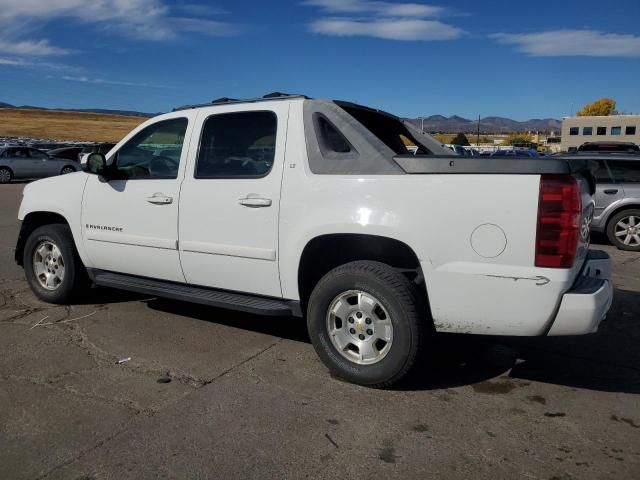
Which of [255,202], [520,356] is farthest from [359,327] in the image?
[520,356]

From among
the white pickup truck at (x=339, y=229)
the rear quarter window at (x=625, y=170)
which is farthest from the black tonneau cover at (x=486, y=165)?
the rear quarter window at (x=625, y=170)

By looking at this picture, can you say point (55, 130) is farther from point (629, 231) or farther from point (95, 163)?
point (95, 163)

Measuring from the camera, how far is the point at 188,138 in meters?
4.76

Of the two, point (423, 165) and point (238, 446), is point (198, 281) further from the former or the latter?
point (423, 165)

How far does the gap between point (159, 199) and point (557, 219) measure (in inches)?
119

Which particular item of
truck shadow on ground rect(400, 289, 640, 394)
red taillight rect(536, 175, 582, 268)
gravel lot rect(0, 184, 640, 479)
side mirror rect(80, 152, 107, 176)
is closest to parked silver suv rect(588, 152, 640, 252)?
truck shadow on ground rect(400, 289, 640, 394)

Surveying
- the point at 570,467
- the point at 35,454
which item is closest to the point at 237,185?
the point at 35,454

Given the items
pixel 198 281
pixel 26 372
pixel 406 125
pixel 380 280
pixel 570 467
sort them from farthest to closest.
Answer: pixel 406 125
pixel 198 281
pixel 26 372
pixel 380 280
pixel 570 467

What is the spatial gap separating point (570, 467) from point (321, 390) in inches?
61.5

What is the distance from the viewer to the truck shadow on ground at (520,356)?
408cm

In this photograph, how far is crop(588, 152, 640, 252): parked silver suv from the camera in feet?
31.8

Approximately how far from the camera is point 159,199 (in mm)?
4742

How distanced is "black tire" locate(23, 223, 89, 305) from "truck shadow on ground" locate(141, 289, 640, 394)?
0.87 meters

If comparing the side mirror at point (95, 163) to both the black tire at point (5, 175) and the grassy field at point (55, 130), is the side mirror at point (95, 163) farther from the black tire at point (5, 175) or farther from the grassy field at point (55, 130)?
the grassy field at point (55, 130)
